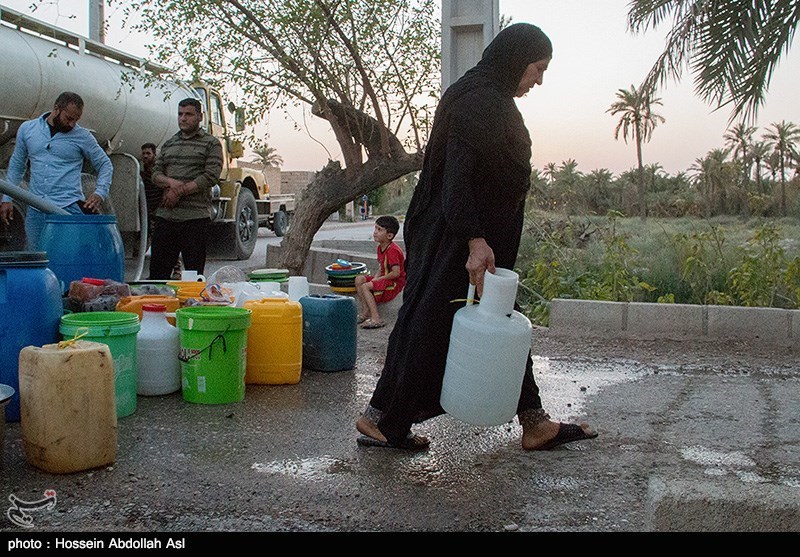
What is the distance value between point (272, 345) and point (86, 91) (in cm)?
589

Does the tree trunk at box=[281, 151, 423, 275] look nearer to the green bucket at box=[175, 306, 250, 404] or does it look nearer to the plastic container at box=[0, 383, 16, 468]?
the green bucket at box=[175, 306, 250, 404]

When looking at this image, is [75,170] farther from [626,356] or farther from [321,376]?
[626,356]

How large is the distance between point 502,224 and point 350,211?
40.8 m

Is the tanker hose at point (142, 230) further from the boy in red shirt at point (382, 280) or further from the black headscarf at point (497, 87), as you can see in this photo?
the black headscarf at point (497, 87)

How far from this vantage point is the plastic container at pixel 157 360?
457 cm

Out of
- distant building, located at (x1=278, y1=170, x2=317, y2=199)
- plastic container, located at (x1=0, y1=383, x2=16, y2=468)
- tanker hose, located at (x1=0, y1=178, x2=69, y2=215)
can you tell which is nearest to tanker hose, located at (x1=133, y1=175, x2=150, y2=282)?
tanker hose, located at (x1=0, y1=178, x2=69, y2=215)

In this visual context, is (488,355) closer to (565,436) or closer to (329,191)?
(565,436)

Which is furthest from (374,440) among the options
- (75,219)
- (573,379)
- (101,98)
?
(101,98)

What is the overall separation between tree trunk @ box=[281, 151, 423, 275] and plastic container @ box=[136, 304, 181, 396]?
5453mm

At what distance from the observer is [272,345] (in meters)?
4.94

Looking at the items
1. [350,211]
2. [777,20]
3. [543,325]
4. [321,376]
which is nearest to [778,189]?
[350,211]

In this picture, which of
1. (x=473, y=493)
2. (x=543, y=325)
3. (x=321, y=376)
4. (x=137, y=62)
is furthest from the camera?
(x=137, y=62)

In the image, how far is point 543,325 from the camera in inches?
300
